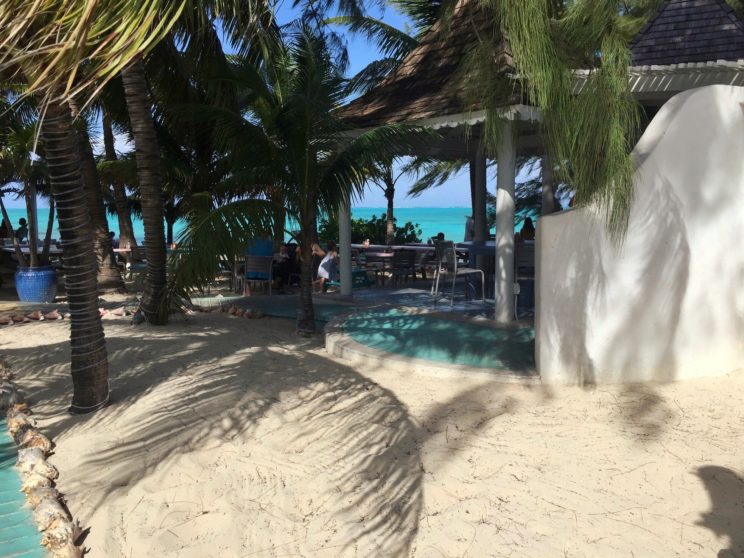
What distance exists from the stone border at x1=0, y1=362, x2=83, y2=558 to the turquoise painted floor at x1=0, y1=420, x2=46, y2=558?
0.14 feet

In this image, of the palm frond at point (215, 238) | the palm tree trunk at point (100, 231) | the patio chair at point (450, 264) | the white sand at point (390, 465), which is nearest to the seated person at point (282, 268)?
the palm tree trunk at point (100, 231)

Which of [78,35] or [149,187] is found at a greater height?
[149,187]

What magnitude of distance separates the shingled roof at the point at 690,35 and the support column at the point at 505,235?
150 inches

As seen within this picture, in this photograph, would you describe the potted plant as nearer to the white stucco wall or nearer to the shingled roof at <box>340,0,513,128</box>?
the shingled roof at <box>340,0,513,128</box>

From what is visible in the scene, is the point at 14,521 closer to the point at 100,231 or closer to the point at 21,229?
the point at 100,231

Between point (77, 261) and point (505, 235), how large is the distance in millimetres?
5508

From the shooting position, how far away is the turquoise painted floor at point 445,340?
715 centimetres

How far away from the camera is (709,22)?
36.8ft

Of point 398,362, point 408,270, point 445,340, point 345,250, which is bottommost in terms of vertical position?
point 398,362

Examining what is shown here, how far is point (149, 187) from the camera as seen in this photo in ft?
30.0

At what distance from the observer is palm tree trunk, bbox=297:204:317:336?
8844 millimetres

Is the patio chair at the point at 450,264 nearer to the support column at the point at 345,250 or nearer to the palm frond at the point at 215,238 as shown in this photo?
the support column at the point at 345,250

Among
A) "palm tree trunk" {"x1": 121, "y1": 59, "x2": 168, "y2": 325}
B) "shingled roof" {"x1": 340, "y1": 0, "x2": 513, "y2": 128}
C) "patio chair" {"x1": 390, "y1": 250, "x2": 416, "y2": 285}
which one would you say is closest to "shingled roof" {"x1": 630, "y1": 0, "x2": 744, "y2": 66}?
"shingled roof" {"x1": 340, "y1": 0, "x2": 513, "y2": 128}

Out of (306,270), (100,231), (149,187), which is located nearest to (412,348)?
(306,270)
